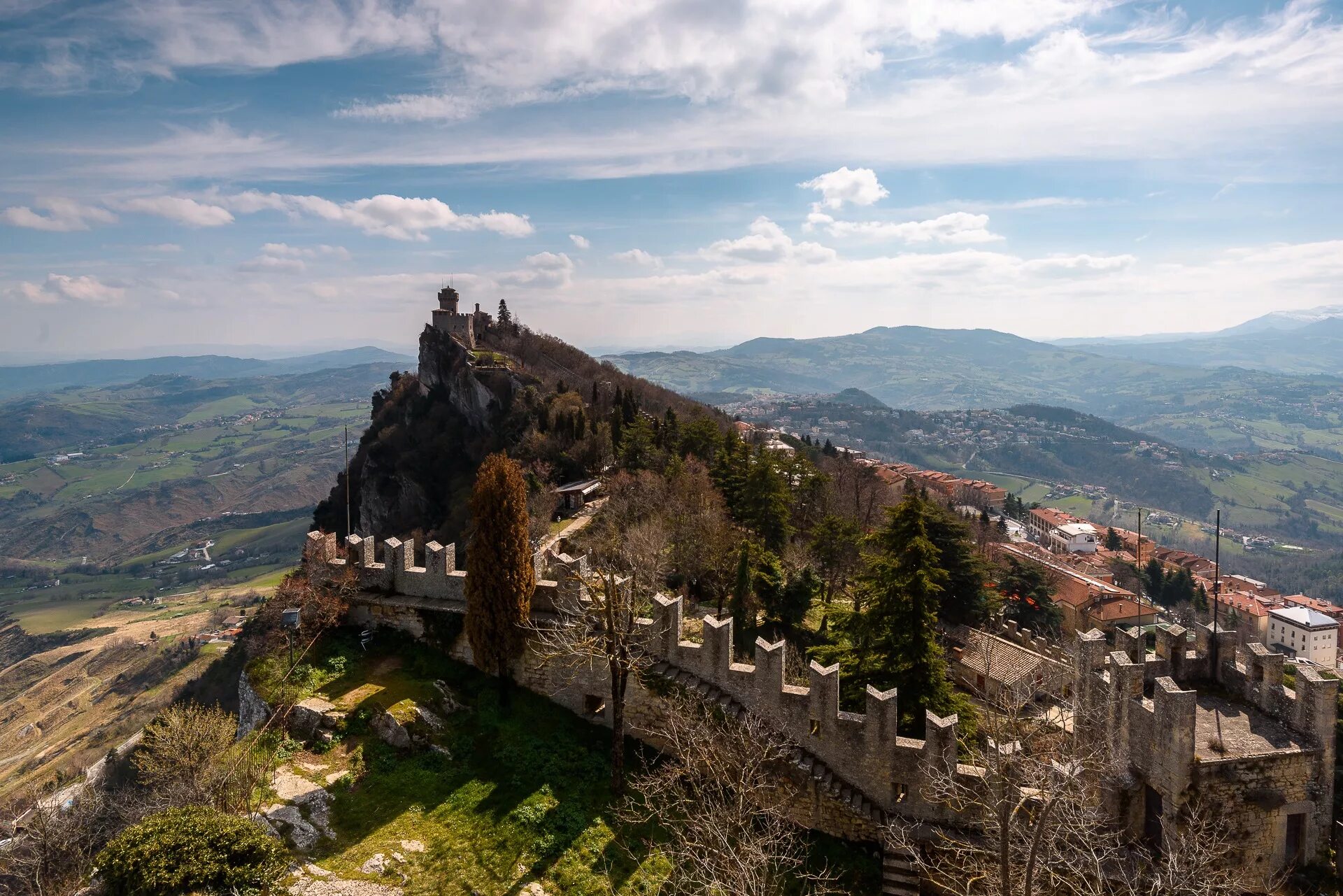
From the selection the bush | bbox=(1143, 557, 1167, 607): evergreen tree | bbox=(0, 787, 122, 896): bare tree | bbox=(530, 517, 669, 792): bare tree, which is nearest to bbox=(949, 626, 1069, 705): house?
bbox=(530, 517, 669, 792): bare tree

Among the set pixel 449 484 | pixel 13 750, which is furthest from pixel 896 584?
pixel 13 750

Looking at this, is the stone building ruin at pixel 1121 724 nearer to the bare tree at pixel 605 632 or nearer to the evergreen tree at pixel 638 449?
the bare tree at pixel 605 632

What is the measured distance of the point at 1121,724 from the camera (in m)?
14.0

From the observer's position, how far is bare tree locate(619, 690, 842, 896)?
13547 mm

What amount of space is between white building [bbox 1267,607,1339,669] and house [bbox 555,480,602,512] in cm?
7054

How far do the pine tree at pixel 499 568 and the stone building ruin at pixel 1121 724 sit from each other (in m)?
1.03

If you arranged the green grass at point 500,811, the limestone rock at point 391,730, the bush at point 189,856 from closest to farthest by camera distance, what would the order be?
1. the bush at point 189,856
2. the green grass at point 500,811
3. the limestone rock at point 391,730

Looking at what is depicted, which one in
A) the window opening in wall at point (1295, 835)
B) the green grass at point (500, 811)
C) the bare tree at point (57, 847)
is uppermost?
the window opening in wall at point (1295, 835)

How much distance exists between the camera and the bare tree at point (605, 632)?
53.8 feet

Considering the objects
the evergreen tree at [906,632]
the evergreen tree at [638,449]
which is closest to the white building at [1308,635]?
the evergreen tree at [638,449]

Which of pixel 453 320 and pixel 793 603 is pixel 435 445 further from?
pixel 793 603

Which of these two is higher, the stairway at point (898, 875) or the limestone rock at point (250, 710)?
the limestone rock at point (250, 710)

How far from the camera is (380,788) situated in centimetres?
1620

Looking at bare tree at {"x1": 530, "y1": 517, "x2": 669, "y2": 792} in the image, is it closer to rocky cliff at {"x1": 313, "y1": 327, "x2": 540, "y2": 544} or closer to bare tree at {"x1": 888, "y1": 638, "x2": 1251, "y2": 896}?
bare tree at {"x1": 888, "y1": 638, "x2": 1251, "y2": 896}
